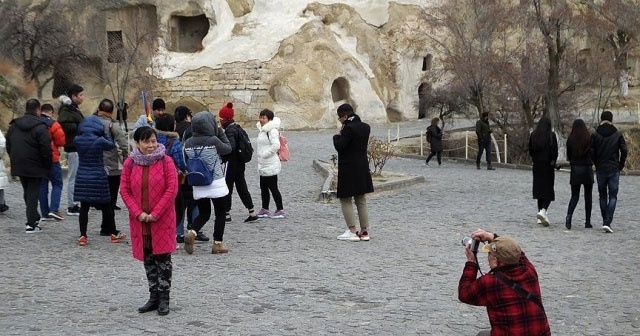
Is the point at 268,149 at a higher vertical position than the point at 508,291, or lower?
higher

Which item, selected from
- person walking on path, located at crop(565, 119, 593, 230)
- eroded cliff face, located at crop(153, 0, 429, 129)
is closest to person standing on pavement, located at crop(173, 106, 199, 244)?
person walking on path, located at crop(565, 119, 593, 230)

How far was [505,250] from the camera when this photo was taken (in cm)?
Result: 539

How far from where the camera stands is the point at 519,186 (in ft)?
62.4

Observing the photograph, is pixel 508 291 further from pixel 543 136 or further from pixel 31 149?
pixel 31 149

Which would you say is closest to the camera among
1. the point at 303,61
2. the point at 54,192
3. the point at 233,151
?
the point at 233,151

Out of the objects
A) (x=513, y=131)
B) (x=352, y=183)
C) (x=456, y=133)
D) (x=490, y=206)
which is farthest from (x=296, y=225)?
(x=456, y=133)

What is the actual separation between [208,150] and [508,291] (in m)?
5.30

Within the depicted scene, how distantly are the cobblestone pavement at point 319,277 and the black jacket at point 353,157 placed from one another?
0.72m

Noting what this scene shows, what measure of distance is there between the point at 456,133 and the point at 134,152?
29.8 meters

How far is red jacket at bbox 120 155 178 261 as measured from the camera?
7516 millimetres

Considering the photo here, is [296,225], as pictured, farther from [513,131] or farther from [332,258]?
[513,131]

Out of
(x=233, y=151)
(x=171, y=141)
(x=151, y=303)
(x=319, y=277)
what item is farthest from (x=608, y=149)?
(x=151, y=303)

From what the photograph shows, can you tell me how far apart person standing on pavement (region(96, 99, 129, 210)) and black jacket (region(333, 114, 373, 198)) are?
2.70m

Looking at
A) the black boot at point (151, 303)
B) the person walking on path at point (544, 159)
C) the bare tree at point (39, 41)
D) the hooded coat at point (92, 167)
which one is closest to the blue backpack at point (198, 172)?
the hooded coat at point (92, 167)
